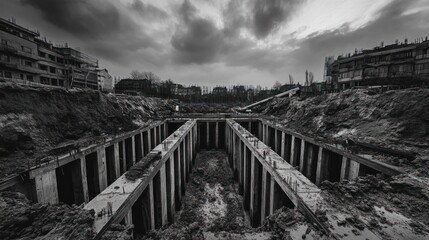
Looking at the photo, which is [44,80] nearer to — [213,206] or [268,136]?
[213,206]

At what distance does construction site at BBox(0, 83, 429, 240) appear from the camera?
420 cm

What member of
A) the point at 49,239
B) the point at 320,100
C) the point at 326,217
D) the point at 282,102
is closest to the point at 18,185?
the point at 49,239

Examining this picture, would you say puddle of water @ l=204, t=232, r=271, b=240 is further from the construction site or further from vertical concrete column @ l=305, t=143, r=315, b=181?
vertical concrete column @ l=305, t=143, r=315, b=181

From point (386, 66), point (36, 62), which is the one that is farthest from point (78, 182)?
point (386, 66)

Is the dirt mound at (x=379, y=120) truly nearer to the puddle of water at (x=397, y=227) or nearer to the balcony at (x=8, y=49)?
the puddle of water at (x=397, y=227)

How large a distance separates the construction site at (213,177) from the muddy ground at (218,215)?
49mm

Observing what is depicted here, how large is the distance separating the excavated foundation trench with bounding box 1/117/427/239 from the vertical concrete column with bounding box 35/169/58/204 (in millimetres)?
41

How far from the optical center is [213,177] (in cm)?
1491

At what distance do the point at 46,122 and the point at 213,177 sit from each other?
13.9 meters

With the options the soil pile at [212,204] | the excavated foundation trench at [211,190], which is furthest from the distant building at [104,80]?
the soil pile at [212,204]

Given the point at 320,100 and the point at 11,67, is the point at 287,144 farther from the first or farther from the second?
the point at 11,67

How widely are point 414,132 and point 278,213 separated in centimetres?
1157

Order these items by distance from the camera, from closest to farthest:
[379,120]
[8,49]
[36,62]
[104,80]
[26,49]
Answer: [379,120]
[8,49]
[26,49]
[36,62]
[104,80]

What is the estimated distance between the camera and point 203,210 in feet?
34.8
